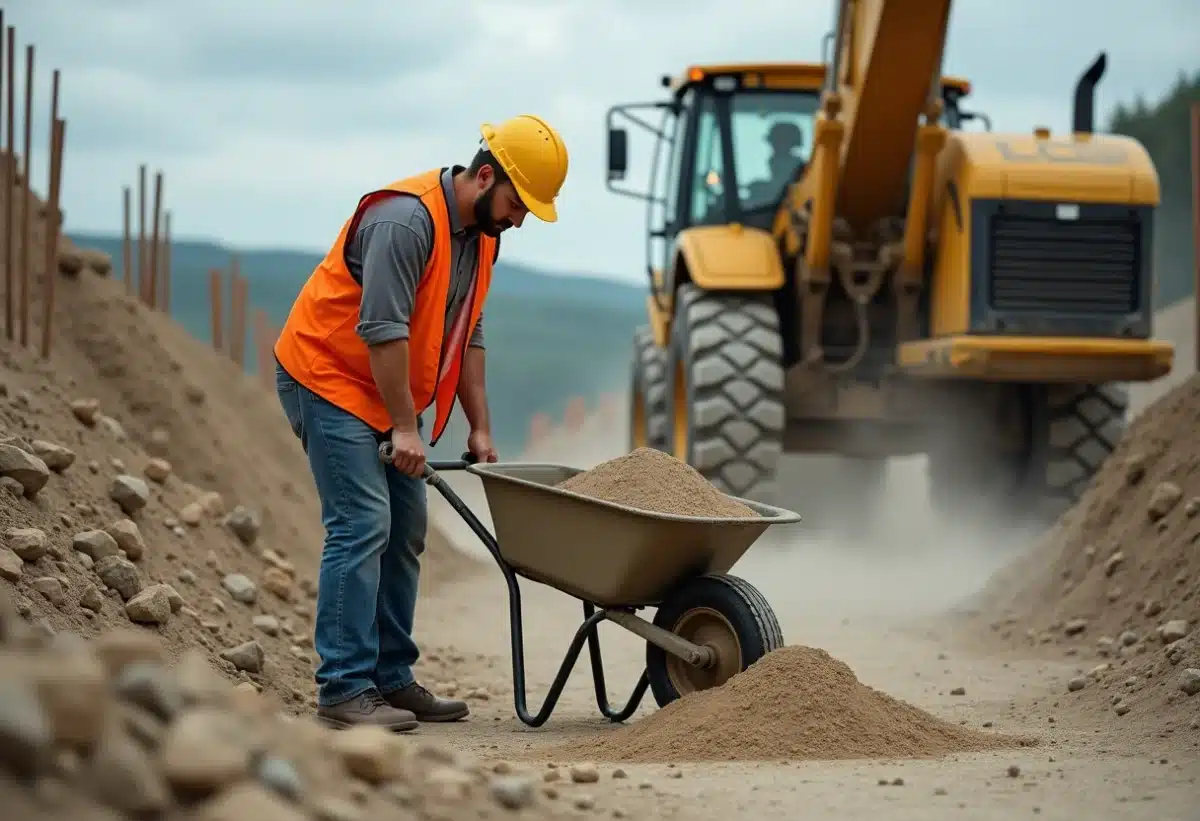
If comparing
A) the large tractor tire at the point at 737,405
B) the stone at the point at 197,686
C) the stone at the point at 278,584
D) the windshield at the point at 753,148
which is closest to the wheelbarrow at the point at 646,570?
the stone at the point at 197,686

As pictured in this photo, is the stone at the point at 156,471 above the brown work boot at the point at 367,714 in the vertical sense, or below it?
above

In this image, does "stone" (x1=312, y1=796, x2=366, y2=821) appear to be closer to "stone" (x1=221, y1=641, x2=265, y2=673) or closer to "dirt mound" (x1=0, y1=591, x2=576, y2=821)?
"dirt mound" (x1=0, y1=591, x2=576, y2=821)

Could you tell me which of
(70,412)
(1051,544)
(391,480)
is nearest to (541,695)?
(391,480)

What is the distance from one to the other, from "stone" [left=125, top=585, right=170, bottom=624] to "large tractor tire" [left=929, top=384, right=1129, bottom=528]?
16.2 feet

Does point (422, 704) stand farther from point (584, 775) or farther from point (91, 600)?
point (584, 775)

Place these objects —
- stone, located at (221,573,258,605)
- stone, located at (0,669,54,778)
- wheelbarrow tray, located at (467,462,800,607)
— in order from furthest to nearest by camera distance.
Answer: stone, located at (221,573,258,605) < wheelbarrow tray, located at (467,462,800,607) < stone, located at (0,669,54,778)

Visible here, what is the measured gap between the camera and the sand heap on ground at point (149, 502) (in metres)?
4.75

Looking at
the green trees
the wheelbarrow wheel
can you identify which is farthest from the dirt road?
the green trees

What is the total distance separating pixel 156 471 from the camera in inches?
248

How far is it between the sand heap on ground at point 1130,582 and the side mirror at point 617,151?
2.94 metres

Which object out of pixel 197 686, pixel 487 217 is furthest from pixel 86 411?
Answer: pixel 197 686

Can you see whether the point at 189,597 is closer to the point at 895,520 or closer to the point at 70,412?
the point at 70,412

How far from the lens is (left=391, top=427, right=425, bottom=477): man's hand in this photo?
14.0ft

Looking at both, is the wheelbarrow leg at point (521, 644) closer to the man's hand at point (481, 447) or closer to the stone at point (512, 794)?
the man's hand at point (481, 447)
